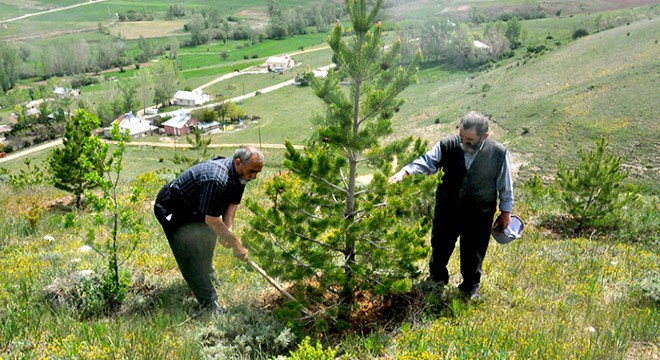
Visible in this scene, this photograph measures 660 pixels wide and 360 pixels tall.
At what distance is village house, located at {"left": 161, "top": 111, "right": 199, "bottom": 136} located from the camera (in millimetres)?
64812

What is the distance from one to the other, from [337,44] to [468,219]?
2134 millimetres

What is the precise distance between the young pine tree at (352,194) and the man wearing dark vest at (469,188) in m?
0.30

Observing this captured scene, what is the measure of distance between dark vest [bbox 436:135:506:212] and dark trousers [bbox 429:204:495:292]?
0.10 m

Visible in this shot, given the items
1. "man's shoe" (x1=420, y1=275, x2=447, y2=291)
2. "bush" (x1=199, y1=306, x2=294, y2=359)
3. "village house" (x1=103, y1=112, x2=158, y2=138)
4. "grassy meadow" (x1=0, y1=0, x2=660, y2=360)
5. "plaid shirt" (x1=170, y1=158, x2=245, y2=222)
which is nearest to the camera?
"grassy meadow" (x1=0, y1=0, x2=660, y2=360)

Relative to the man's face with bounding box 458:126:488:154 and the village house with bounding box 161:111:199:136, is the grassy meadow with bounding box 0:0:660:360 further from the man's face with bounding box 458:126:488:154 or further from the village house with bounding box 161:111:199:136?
the village house with bounding box 161:111:199:136

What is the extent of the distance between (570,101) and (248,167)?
140 feet

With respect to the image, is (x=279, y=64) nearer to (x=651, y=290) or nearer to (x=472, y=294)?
(x=472, y=294)

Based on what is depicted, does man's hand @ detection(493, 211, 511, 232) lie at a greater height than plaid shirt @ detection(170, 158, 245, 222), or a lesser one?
lesser

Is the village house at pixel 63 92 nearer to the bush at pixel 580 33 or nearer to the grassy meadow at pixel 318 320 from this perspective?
the grassy meadow at pixel 318 320

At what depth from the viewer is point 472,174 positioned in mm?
4645

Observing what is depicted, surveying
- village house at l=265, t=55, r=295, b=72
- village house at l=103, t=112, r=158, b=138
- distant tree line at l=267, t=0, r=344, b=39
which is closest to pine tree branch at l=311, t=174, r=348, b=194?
village house at l=103, t=112, r=158, b=138

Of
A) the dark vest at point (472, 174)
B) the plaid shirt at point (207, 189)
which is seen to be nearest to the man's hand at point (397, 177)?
the dark vest at point (472, 174)

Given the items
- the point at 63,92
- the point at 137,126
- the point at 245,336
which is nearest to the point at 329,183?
the point at 245,336

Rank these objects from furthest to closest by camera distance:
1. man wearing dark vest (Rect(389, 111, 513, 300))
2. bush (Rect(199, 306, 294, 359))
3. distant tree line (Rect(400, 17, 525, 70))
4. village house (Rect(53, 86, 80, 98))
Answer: village house (Rect(53, 86, 80, 98)) < distant tree line (Rect(400, 17, 525, 70)) < man wearing dark vest (Rect(389, 111, 513, 300)) < bush (Rect(199, 306, 294, 359))
